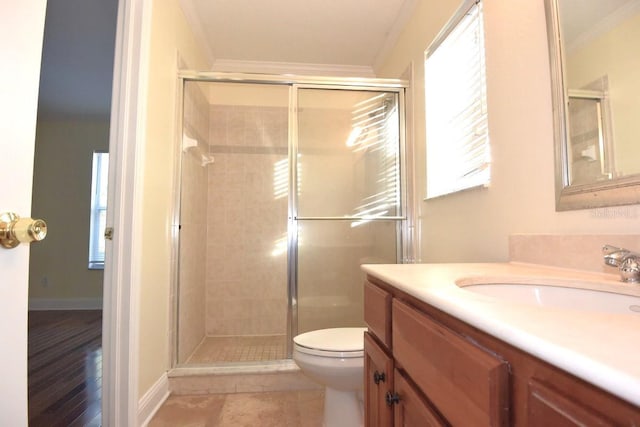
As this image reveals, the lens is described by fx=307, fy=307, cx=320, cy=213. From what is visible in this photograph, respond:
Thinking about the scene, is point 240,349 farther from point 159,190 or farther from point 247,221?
point 159,190

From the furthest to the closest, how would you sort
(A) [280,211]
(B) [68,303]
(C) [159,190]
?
(B) [68,303] → (A) [280,211] → (C) [159,190]

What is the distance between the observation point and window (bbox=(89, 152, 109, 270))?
13.1ft

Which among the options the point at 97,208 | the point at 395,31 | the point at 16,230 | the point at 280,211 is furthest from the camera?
the point at 97,208

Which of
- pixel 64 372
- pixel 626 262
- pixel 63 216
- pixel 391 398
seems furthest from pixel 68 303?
pixel 626 262

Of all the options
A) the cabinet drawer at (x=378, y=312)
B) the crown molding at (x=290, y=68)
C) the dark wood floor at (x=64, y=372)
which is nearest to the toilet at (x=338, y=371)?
the cabinet drawer at (x=378, y=312)

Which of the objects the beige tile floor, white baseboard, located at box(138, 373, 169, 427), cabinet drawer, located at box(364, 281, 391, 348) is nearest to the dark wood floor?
white baseboard, located at box(138, 373, 169, 427)

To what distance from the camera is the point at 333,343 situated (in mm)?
1503

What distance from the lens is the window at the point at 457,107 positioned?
4.44 feet

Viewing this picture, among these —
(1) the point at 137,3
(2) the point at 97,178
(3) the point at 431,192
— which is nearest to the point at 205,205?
(1) the point at 137,3

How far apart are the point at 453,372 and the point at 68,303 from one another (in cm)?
494

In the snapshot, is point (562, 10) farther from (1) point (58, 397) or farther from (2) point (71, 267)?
(2) point (71, 267)

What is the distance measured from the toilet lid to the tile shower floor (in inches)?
28.8

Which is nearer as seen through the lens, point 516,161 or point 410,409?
point 410,409

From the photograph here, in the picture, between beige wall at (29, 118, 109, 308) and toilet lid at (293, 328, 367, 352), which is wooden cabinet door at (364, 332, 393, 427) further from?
beige wall at (29, 118, 109, 308)
